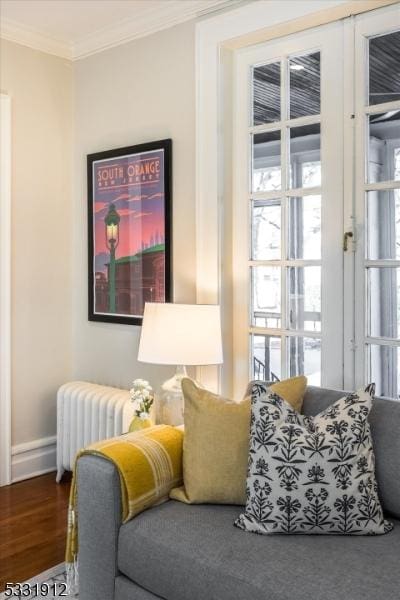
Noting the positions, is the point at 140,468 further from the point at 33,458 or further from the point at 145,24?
the point at 145,24

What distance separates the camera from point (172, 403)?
9.08 ft

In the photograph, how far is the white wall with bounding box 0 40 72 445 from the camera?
11.5 feet

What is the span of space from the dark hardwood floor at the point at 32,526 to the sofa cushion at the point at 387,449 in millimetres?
1449

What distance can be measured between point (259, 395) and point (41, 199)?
2.23 metres

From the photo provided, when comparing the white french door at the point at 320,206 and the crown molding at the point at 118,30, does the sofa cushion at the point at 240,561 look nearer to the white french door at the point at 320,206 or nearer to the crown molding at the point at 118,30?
the white french door at the point at 320,206

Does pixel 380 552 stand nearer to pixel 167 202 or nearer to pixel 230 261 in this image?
pixel 230 261

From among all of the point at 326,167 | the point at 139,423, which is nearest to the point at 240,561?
the point at 139,423

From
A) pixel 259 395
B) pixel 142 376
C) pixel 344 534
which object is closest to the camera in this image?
pixel 344 534

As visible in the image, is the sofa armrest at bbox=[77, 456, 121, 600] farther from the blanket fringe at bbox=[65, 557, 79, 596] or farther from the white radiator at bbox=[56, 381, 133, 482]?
the white radiator at bbox=[56, 381, 133, 482]

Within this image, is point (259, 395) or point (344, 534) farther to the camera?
point (259, 395)

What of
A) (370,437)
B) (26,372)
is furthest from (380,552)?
(26,372)

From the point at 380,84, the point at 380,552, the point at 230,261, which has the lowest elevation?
the point at 380,552

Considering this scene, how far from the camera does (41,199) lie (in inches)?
143

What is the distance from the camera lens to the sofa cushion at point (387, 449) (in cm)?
193
